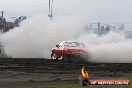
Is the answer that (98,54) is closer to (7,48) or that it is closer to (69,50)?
(69,50)

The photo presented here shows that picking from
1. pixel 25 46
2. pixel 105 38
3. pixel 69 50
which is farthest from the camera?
pixel 25 46

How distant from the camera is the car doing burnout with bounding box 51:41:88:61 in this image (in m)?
34.2

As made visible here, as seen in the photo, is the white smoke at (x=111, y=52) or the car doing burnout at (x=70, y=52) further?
the white smoke at (x=111, y=52)

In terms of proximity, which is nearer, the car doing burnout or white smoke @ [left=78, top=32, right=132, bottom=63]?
the car doing burnout

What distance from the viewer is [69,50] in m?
34.4

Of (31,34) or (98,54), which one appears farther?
(31,34)

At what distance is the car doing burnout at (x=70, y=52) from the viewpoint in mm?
34250

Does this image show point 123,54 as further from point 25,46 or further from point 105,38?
point 25,46

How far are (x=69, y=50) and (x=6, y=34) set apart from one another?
37.6 ft

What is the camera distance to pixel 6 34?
44000 mm

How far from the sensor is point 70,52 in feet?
113

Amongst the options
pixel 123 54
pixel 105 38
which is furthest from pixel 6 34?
pixel 123 54

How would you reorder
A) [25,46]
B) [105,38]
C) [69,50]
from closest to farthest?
1. [69,50]
2. [105,38]
3. [25,46]

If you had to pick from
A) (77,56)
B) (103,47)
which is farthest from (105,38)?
(77,56)
